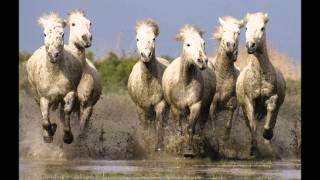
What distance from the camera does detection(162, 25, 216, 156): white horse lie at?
70.3ft

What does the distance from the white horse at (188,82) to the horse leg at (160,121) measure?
13.7 inches

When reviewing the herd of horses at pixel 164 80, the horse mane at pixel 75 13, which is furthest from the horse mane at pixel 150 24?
the horse mane at pixel 75 13

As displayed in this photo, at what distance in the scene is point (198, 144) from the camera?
21688mm

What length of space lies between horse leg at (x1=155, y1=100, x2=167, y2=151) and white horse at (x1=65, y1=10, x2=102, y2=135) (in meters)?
1.32

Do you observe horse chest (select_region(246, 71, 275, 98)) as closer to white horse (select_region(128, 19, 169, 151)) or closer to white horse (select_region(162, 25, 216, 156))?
white horse (select_region(162, 25, 216, 156))

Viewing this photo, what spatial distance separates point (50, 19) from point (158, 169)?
4.73 meters

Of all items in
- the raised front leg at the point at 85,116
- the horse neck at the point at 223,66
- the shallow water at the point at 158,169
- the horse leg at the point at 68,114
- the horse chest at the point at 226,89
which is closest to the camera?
the shallow water at the point at 158,169

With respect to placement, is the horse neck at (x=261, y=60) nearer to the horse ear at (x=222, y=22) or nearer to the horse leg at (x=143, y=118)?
the horse ear at (x=222, y=22)

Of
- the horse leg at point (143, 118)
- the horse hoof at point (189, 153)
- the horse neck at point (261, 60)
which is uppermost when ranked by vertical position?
the horse neck at point (261, 60)

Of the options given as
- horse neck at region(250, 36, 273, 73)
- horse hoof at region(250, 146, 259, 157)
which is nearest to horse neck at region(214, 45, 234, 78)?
horse neck at region(250, 36, 273, 73)

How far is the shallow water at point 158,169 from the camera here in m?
16.5
